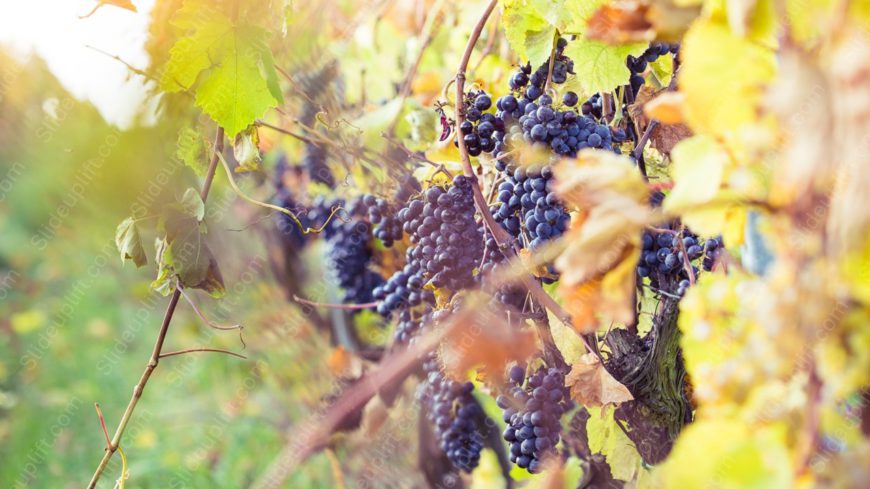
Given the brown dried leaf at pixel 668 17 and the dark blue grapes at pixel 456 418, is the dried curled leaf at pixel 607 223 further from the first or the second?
the dark blue grapes at pixel 456 418

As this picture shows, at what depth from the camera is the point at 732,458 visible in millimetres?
346

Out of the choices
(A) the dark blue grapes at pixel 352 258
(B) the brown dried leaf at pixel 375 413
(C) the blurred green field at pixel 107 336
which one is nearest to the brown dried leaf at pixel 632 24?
(A) the dark blue grapes at pixel 352 258

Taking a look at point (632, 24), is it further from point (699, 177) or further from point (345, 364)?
point (345, 364)

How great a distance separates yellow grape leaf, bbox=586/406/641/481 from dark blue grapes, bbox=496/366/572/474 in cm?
4

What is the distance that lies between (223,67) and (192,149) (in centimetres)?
17

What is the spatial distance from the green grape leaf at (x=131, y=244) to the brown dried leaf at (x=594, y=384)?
53cm

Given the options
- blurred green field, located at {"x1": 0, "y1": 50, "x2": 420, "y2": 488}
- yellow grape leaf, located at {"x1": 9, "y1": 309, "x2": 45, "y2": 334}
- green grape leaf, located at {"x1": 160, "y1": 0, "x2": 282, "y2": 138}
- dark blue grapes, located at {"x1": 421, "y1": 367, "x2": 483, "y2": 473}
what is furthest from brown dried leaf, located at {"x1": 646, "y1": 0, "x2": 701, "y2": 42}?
yellow grape leaf, located at {"x1": 9, "y1": 309, "x2": 45, "y2": 334}

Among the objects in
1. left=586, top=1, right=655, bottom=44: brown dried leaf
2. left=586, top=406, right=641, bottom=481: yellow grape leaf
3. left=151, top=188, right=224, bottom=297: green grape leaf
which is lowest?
left=586, top=406, right=641, bottom=481: yellow grape leaf

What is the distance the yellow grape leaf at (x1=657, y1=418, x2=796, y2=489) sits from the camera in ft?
1.10

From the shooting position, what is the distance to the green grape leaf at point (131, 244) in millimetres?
915

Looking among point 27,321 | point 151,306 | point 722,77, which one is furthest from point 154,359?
point 27,321

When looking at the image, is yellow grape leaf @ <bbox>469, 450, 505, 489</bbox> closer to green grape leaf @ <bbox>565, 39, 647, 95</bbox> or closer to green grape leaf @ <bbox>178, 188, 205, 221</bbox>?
green grape leaf @ <bbox>178, 188, 205, 221</bbox>

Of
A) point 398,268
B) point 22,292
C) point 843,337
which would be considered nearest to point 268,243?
point 398,268

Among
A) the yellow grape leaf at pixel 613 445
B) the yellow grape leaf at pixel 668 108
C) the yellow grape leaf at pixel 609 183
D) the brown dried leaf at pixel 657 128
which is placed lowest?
the yellow grape leaf at pixel 613 445
